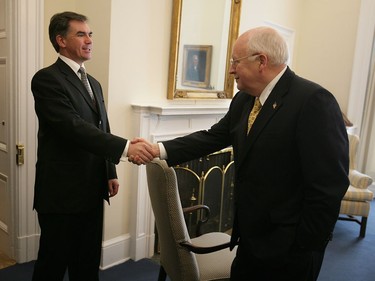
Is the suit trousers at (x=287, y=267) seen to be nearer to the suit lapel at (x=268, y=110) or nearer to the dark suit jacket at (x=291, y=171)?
the dark suit jacket at (x=291, y=171)

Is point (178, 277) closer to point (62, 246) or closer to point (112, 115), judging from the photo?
point (62, 246)

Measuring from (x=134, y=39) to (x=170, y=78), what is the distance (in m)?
0.43

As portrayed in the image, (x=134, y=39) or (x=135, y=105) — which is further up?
(x=134, y=39)

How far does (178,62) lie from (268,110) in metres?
1.56

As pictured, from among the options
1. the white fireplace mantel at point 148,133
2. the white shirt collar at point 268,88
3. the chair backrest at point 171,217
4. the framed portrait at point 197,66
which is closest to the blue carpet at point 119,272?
the white fireplace mantel at point 148,133

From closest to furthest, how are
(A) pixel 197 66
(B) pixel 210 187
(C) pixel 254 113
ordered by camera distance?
(C) pixel 254 113, (A) pixel 197 66, (B) pixel 210 187

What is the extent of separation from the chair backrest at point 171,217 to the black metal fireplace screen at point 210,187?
1118 millimetres

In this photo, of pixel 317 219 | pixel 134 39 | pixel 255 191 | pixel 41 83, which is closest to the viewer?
pixel 317 219

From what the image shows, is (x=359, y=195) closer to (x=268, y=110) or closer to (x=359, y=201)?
(x=359, y=201)

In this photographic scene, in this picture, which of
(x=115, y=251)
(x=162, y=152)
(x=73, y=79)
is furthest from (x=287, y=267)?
(x=115, y=251)

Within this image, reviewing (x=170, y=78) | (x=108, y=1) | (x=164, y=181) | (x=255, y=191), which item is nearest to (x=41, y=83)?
(x=164, y=181)

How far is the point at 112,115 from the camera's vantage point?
2375 mm

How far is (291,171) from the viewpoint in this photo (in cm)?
128

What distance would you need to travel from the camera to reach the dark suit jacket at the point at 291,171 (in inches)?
47.8
